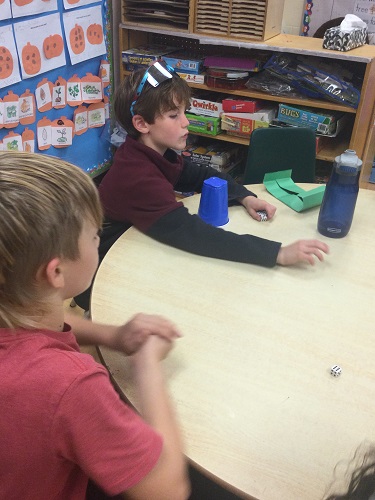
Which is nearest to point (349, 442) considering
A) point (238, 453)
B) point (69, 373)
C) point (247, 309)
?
point (238, 453)

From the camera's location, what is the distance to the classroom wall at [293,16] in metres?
2.94

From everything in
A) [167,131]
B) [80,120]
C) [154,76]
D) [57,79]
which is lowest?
[80,120]

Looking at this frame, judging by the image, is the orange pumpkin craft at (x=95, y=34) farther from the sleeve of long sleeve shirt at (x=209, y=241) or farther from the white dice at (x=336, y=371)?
the white dice at (x=336, y=371)

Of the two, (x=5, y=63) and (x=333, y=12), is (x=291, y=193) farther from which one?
(x=333, y=12)

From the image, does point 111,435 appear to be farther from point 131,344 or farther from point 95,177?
point 95,177

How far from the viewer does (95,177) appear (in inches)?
123

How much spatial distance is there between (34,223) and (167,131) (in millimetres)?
967

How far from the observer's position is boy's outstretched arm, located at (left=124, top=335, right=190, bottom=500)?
683 mm

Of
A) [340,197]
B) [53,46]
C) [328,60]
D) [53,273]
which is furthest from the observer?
Result: [328,60]

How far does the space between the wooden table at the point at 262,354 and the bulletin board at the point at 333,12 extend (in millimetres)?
1979

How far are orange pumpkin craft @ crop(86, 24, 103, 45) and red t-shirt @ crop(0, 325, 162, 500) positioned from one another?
2.37 metres

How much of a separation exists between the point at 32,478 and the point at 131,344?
31 cm

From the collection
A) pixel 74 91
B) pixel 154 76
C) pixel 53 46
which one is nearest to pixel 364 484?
pixel 154 76

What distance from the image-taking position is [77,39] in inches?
102
